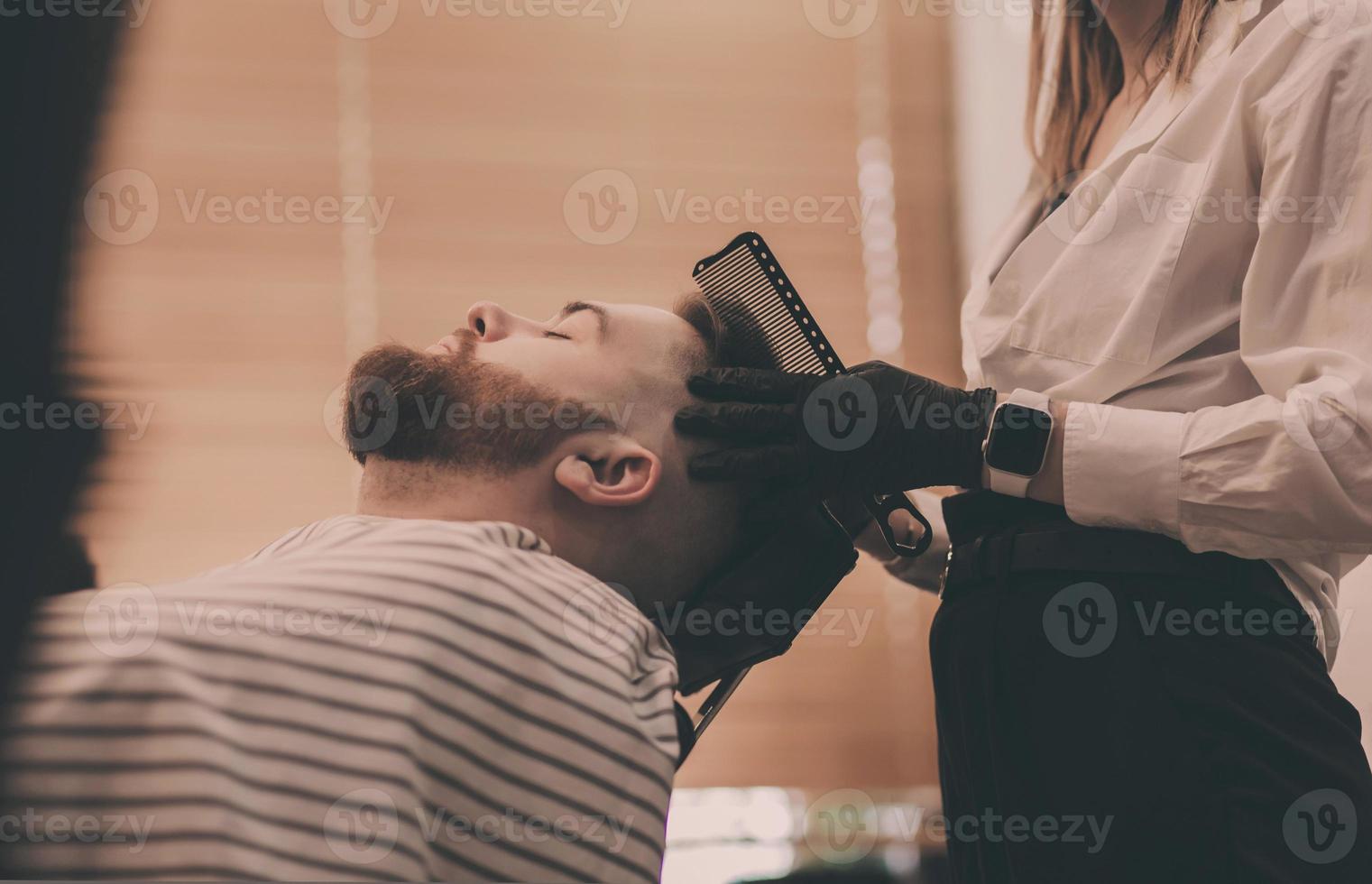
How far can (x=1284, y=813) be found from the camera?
100cm

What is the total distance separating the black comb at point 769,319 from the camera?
126cm

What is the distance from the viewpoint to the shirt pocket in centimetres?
117

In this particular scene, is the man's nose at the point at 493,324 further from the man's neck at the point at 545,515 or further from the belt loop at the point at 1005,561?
the belt loop at the point at 1005,561

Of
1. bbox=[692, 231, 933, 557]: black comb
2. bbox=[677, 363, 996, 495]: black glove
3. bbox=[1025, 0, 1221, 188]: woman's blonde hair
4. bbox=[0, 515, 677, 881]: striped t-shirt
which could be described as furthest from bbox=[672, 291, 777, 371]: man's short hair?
bbox=[1025, 0, 1221, 188]: woman's blonde hair

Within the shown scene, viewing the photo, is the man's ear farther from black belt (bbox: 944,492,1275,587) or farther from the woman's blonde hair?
the woman's blonde hair

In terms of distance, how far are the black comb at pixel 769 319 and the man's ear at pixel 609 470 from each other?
22 centimetres

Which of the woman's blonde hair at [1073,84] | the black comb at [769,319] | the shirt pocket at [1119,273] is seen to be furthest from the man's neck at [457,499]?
the woman's blonde hair at [1073,84]

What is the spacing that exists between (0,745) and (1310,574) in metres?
1.26

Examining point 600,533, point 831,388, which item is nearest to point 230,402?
point 600,533

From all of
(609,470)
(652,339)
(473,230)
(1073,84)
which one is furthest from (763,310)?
(473,230)

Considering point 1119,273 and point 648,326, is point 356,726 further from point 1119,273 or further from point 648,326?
point 1119,273

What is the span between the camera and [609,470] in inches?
47.0

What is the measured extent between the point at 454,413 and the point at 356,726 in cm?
46

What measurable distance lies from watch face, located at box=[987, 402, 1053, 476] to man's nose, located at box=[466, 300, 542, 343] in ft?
1.91
